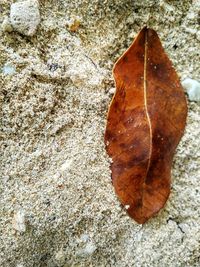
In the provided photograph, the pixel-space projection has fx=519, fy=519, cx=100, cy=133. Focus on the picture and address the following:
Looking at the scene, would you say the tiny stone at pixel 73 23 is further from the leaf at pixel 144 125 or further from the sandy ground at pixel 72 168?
the leaf at pixel 144 125

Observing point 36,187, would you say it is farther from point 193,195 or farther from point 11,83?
point 193,195

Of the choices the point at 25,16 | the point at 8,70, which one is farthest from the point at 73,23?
the point at 8,70

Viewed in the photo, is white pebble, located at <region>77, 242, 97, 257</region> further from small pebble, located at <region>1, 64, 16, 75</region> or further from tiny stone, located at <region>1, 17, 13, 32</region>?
tiny stone, located at <region>1, 17, 13, 32</region>

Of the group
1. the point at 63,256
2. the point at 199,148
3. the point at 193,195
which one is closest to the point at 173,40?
the point at 199,148

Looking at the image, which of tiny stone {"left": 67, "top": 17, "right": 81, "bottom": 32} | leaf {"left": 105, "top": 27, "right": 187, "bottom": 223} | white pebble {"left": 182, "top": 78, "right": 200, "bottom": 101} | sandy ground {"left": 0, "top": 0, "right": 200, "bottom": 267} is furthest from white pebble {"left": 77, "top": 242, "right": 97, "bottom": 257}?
tiny stone {"left": 67, "top": 17, "right": 81, "bottom": 32}

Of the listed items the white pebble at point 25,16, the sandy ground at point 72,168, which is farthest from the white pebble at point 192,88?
the white pebble at point 25,16
